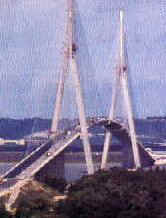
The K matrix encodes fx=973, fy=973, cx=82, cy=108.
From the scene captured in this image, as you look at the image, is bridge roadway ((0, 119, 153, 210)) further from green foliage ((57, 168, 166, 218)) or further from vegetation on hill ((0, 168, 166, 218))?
green foliage ((57, 168, 166, 218))

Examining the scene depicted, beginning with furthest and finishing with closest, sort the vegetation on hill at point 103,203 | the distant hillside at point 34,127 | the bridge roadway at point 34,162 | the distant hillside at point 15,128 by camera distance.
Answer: the distant hillside at point 15,128 < the distant hillside at point 34,127 < the bridge roadway at point 34,162 < the vegetation on hill at point 103,203

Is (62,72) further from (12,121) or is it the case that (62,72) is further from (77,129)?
(12,121)

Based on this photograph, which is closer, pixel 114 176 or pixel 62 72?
pixel 114 176

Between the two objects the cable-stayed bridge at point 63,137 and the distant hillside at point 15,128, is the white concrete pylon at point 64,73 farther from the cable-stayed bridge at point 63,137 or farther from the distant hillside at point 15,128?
the distant hillside at point 15,128

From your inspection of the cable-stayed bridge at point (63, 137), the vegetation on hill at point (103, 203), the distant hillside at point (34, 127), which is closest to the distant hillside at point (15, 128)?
the distant hillside at point (34, 127)

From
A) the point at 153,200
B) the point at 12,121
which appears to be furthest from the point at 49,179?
the point at 12,121

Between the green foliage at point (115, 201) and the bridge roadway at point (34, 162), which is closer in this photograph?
the green foliage at point (115, 201)
